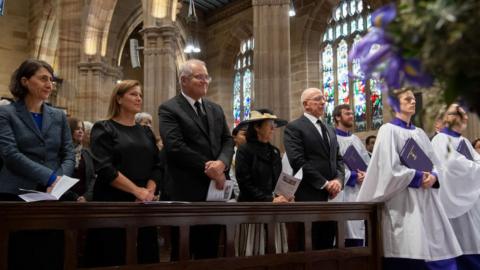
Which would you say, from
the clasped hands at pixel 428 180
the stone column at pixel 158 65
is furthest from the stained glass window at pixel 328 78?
the clasped hands at pixel 428 180

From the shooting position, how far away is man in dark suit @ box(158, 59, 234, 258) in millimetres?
3676

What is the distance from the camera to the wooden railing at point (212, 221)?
274 centimetres

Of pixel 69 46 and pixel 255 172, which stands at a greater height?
pixel 69 46

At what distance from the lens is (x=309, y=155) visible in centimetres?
482

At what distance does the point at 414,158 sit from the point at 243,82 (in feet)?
70.6

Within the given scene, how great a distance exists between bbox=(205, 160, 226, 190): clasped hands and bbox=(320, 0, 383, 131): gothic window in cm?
1623

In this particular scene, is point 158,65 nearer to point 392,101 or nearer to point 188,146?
point 188,146

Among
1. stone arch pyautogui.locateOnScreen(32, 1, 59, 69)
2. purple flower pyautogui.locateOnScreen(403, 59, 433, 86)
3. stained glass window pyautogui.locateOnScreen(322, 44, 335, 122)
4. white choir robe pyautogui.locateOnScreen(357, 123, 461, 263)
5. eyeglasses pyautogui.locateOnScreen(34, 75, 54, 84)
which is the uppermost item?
stone arch pyautogui.locateOnScreen(32, 1, 59, 69)

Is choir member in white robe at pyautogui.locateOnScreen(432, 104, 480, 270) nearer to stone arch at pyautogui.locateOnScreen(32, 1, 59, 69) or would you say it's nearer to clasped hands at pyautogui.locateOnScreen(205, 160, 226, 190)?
clasped hands at pyautogui.locateOnScreen(205, 160, 226, 190)

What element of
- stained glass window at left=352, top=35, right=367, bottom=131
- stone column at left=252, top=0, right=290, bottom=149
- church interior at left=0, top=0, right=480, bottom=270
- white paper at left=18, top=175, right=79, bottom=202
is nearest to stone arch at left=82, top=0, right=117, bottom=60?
church interior at left=0, top=0, right=480, bottom=270

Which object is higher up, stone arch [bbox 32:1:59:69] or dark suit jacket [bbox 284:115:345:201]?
stone arch [bbox 32:1:59:69]

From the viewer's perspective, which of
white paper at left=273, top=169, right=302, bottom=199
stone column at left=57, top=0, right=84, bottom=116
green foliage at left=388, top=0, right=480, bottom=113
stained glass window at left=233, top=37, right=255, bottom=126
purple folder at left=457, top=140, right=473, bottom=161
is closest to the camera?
green foliage at left=388, top=0, right=480, bottom=113

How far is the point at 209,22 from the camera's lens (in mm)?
26547

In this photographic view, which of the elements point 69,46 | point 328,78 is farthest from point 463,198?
point 328,78
